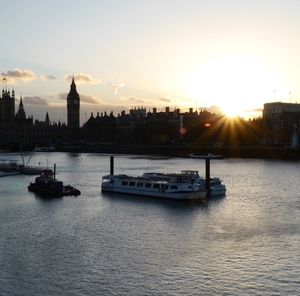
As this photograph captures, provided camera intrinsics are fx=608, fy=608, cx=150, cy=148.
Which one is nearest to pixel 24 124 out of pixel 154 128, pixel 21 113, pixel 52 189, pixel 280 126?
pixel 21 113

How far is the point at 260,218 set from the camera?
3381cm

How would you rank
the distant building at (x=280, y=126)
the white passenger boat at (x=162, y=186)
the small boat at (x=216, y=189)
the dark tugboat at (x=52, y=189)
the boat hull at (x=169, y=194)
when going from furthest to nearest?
the distant building at (x=280, y=126), the dark tugboat at (x=52, y=189), the small boat at (x=216, y=189), the white passenger boat at (x=162, y=186), the boat hull at (x=169, y=194)

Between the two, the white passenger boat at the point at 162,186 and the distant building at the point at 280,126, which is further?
the distant building at the point at 280,126

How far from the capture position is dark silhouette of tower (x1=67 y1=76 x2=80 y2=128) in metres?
195

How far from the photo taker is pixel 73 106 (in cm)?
19575

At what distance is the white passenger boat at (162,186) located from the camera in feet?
139

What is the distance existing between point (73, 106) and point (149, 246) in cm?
17195

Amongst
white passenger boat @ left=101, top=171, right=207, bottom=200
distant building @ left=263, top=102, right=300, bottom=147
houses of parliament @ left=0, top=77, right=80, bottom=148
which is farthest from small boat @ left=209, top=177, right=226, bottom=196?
houses of parliament @ left=0, top=77, right=80, bottom=148

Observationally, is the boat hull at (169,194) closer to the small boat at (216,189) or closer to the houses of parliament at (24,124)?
the small boat at (216,189)

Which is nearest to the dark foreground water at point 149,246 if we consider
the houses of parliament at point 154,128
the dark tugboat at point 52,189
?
the dark tugboat at point 52,189

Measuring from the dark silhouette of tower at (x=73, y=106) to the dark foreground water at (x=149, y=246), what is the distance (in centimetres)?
15349

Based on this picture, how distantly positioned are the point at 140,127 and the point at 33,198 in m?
118

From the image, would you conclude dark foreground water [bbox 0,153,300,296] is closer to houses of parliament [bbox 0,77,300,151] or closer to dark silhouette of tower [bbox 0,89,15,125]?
houses of parliament [bbox 0,77,300,151]

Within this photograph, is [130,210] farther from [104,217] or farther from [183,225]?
[183,225]
